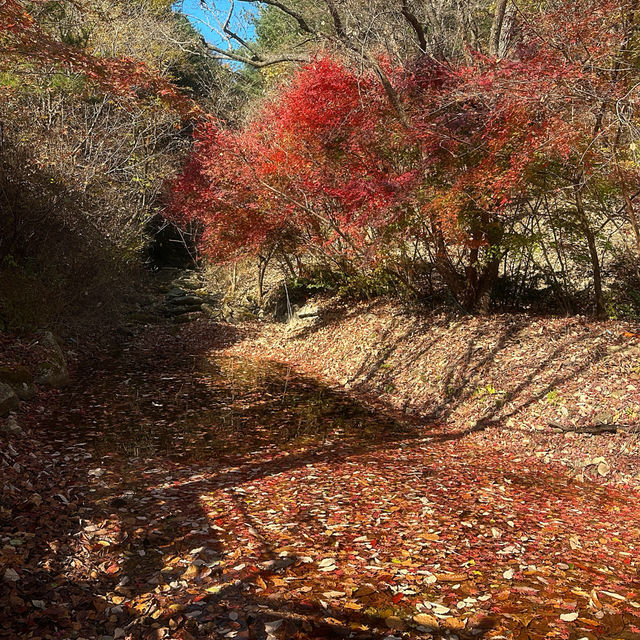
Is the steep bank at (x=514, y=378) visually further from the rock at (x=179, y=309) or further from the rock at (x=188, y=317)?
the rock at (x=179, y=309)

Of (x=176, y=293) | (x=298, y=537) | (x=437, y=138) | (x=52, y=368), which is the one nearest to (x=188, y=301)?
(x=176, y=293)

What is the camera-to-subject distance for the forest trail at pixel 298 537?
3859mm

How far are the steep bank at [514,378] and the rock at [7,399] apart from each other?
21.2ft

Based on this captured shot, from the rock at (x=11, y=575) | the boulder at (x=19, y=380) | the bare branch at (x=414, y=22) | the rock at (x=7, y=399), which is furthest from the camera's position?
the bare branch at (x=414, y=22)

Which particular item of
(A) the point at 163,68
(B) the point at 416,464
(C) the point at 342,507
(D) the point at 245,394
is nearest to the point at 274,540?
(C) the point at 342,507

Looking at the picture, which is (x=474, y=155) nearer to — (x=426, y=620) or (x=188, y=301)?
(x=426, y=620)

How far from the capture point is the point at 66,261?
39.1ft

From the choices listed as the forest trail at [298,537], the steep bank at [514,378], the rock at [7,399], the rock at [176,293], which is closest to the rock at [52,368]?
the forest trail at [298,537]

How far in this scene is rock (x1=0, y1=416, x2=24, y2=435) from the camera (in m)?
7.29

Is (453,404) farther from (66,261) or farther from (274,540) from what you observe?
(66,261)

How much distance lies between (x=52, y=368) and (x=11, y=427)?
3358mm

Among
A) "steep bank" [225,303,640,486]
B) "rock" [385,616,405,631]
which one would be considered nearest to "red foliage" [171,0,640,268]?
"steep bank" [225,303,640,486]

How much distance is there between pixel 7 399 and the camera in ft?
26.3

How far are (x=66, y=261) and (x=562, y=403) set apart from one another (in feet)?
33.7
